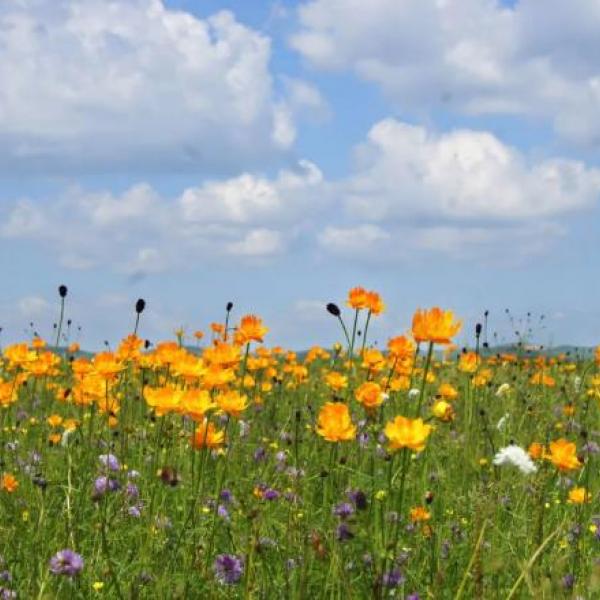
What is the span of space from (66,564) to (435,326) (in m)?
1.25

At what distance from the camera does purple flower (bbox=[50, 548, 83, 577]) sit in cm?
281

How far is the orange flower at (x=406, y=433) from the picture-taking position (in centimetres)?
254

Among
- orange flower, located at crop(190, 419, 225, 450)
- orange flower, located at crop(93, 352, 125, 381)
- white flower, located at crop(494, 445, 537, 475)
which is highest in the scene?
orange flower, located at crop(93, 352, 125, 381)

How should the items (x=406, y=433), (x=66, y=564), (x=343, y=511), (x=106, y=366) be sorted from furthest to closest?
(x=106, y=366) < (x=343, y=511) < (x=66, y=564) < (x=406, y=433)

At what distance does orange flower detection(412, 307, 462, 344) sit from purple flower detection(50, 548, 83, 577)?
115 cm

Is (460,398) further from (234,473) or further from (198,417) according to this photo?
(198,417)

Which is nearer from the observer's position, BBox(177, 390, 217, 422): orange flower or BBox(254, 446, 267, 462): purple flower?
BBox(177, 390, 217, 422): orange flower

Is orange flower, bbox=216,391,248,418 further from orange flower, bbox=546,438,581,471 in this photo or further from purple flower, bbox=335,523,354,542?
orange flower, bbox=546,438,581,471

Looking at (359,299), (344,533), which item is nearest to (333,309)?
(359,299)

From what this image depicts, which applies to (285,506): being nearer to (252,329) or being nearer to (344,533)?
(252,329)

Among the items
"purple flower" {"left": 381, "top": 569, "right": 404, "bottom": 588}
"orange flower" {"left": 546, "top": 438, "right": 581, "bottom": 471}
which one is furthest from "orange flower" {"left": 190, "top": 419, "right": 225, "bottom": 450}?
"orange flower" {"left": 546, "top": 438, "right": 581, "bottom": 471}

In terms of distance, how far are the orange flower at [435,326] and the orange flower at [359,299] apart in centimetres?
148

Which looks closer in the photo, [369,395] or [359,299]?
[369,395]

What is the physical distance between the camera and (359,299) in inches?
172
